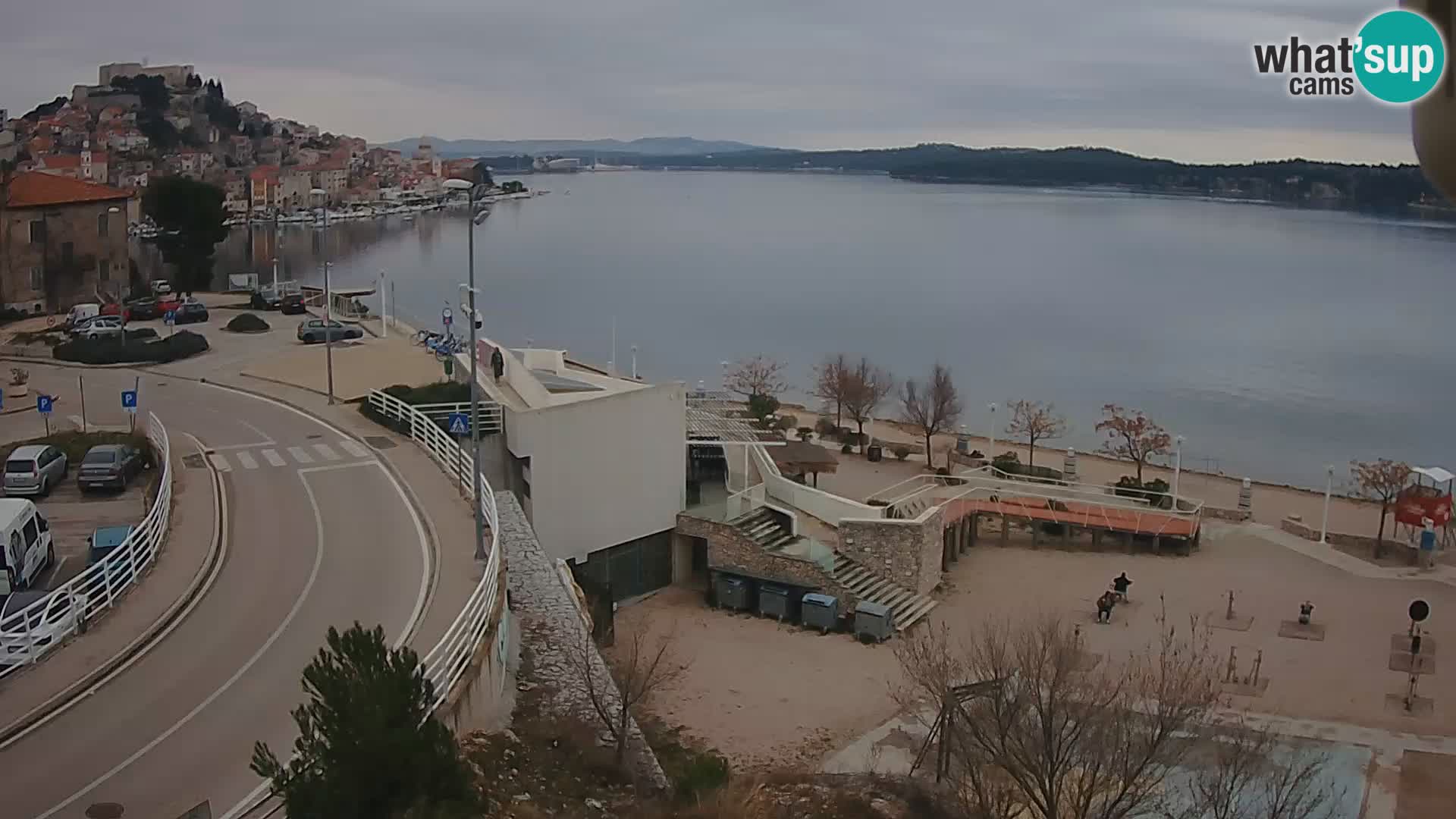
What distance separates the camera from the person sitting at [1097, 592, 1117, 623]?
22.4 meters

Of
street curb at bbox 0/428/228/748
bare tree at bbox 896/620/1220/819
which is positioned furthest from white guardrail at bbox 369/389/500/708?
bare tree at bbox 896/620/1220/819

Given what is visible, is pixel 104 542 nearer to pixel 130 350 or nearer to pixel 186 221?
pixel 130 350

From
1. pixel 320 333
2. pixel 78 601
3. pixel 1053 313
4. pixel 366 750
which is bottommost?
pixel 1053 313

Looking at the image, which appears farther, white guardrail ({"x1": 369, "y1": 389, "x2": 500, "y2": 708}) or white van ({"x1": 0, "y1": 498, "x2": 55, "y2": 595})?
white van ({"x1": 0, "y1": 498, "x2": 55, "y2": 595})

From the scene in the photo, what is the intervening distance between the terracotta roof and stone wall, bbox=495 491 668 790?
32866 mm

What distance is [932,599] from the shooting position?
23844 millimetres

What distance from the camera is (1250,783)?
44.9ft

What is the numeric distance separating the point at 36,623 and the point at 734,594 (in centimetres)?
1228

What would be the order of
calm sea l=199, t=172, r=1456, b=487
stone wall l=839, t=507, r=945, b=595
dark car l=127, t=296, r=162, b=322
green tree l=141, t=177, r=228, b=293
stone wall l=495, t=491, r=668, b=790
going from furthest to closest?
1. calm sea l=199, t=172, r=1456, b=487
2. green tree l=141, t=177, r=228, b=293
3. dark car l=127, t=296, r=162, b=322
4. stone wall l=839, t=507, r=945, b=595
5. stone wall l=495, t=491, r=668, b=790

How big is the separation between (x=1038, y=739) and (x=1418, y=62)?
9.42m

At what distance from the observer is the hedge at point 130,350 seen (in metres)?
32.4

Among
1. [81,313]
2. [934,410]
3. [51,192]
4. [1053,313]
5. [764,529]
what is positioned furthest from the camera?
[1053,313]

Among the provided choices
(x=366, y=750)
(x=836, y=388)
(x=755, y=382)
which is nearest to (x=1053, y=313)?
(x=755, y=382)

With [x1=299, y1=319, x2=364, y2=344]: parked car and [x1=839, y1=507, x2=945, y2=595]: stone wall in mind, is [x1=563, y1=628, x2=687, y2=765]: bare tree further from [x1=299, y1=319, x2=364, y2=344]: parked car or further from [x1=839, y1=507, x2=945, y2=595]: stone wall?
[x1=299, y1=319, x2=364, y2=344]: parked car
